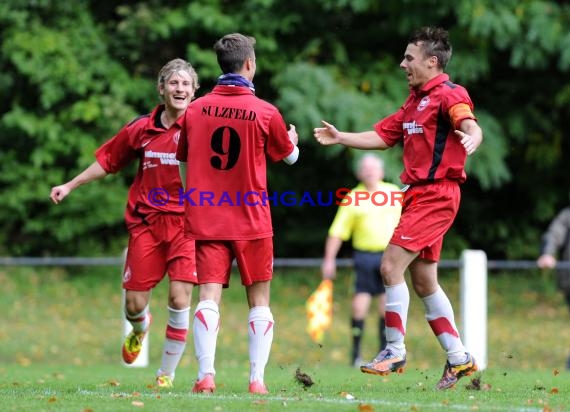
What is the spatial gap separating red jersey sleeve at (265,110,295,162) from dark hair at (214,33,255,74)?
1.29ft

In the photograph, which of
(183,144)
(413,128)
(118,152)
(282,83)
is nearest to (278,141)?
(183,144)

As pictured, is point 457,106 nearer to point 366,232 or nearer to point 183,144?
point 183,144

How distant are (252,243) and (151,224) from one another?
5.21 ft

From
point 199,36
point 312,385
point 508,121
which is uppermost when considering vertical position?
point 199,36

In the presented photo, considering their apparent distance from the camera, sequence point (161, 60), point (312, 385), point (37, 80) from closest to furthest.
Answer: point (312, 385) < point (37, 80) < point (161, 60)

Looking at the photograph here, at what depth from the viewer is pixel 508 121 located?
20109mm

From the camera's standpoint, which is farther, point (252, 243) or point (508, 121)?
point (508, 121)

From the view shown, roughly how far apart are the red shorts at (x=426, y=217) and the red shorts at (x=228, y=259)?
0.87 m

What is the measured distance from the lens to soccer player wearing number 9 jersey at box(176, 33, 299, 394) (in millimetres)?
7051

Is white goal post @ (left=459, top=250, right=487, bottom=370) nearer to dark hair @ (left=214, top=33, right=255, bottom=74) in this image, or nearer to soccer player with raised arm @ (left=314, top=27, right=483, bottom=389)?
soccer player with raised arm @ (left=314, top=27, right=483, bottom=389)

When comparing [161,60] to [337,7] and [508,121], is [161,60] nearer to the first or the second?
[337,7]

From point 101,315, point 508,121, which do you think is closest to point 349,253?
point 508,121

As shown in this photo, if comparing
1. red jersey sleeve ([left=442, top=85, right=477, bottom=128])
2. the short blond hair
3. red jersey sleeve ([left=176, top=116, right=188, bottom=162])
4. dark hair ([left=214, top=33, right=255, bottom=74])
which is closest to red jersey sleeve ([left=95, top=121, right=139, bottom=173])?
the short blond hair

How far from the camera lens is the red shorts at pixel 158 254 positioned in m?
8.32
